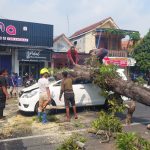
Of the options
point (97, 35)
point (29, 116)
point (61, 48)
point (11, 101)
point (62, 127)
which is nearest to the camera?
point (62, 127)

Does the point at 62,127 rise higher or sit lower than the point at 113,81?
lower

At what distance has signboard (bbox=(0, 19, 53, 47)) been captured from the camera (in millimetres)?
27766

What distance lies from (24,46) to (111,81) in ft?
60.0

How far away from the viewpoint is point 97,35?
3706cm

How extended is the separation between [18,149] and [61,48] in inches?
963

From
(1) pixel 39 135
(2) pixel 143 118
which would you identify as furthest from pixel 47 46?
(1) pixel 39 135

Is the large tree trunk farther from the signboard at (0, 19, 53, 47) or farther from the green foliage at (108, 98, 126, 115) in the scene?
the signboard at (0, 19, 53, 47)

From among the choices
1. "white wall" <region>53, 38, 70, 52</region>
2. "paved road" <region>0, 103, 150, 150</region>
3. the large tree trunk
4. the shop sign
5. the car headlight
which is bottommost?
→ "paved road" <region>0, 103, 150, 150</region>

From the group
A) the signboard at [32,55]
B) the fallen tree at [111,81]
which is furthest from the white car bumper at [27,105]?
the signboard at [32,55]

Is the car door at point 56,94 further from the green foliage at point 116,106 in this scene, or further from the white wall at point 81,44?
the white wall at point 81,44

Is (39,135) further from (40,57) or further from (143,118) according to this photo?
(40,57)

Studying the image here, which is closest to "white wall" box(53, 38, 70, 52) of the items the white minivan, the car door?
the white minivan

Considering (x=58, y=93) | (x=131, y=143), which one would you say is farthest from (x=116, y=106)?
(x=131, y=143)

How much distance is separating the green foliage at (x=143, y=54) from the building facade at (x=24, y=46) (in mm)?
10073
